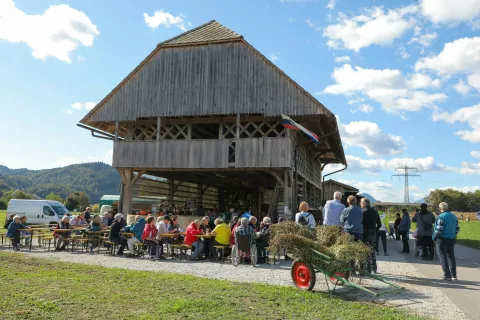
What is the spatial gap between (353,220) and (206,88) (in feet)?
33.1

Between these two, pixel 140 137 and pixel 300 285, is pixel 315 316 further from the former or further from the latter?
pixel 140 137

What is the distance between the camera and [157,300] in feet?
19.2

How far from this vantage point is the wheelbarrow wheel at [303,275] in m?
6.77

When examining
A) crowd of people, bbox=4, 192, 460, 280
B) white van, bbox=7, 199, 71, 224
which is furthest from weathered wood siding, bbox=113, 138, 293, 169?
white van, bbox=7, 199, 71, 224

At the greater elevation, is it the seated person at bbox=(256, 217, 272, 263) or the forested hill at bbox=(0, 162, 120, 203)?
the forested hill at bbox=(0, 162, 120, 203)

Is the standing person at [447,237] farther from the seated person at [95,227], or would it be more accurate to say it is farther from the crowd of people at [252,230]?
the seated person at [95,227]

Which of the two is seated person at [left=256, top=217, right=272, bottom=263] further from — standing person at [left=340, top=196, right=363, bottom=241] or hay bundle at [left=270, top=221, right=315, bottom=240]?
hay bundle at [left=270, top=221, right=315, bottom=240]

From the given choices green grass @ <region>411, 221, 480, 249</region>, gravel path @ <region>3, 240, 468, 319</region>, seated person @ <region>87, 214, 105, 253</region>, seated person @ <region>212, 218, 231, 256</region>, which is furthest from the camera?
green grass @ <region>411, 221, 480, 249</region>

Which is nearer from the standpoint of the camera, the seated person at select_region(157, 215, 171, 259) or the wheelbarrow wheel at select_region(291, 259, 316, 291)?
the wheelbarrow wheel at select_region(291, 259, 316, 291)

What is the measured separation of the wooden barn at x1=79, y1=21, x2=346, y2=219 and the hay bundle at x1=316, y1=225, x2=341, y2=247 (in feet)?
24.6

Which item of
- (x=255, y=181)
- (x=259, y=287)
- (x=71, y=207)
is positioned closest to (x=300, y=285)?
(x=259, y=287)

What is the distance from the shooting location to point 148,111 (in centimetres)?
1727

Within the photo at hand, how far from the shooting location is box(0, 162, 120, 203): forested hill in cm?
13915

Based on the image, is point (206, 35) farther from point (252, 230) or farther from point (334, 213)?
point (334, 213)
